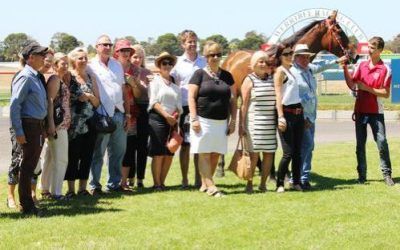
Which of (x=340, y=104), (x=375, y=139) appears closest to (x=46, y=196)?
(x=375, y=139)

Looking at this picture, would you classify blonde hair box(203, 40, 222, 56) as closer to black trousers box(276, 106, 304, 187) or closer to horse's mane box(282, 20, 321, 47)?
black trousers box(276, 106, 304, 187)

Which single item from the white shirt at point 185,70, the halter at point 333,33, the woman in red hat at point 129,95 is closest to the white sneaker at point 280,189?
the white shirt at point 185,70

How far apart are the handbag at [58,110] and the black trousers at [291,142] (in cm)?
271

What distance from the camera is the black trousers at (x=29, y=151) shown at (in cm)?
732

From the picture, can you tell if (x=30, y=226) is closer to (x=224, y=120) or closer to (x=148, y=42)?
(x=224, y=120)

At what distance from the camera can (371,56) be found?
9.64m

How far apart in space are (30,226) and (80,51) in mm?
2362

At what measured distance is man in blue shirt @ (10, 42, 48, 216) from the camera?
7.16m

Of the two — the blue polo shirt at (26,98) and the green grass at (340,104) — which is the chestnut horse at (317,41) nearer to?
the blue polo shirt at (26,98)

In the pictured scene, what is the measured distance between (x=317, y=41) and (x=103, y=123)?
12.9ft

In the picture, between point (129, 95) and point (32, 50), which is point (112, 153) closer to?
point (129, 95)

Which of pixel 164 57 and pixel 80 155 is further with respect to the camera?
pixel 164 57

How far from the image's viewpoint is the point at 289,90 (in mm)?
8906

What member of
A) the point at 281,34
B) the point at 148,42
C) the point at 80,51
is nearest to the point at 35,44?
the point at 80,51
